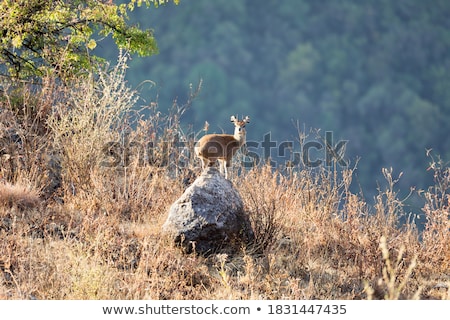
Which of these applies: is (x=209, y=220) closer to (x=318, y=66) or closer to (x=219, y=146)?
(x=219, y=146)

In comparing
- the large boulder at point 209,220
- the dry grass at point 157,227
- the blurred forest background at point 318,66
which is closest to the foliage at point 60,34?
the dry grass at point 157,227

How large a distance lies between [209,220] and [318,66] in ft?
283

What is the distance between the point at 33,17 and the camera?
44.4ft

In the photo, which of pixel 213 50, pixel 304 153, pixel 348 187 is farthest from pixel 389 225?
pixel 213 50

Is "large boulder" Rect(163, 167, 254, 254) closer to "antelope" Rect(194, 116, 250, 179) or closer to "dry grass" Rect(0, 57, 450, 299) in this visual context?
"dry grass" Rect(0, 57, 450, 299)

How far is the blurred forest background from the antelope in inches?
2440

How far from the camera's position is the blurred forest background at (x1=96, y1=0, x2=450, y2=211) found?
7938 centimetres

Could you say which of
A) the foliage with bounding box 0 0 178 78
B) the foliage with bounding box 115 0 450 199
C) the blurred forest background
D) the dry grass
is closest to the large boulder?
the dry grass

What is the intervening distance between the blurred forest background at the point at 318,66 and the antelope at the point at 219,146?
6197 cm

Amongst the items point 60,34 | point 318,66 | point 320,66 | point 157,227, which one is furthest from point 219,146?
point 318,66

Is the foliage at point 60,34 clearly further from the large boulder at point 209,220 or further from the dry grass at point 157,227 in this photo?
the large boulder at point 209,220

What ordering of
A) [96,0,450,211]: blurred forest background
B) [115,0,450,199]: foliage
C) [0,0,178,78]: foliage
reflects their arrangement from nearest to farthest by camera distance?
[0,0,178,78]: foliage, [96,0,450,211]: blurred forest background, [115,0,450,199]: foliage

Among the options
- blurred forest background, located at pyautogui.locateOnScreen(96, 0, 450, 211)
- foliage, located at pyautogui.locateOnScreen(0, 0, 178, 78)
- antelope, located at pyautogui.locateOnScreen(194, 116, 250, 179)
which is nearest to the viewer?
antelope, located at pyautogui.locateOnScreen(194, 116, 250, 179)

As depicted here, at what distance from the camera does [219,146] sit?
999 cm
